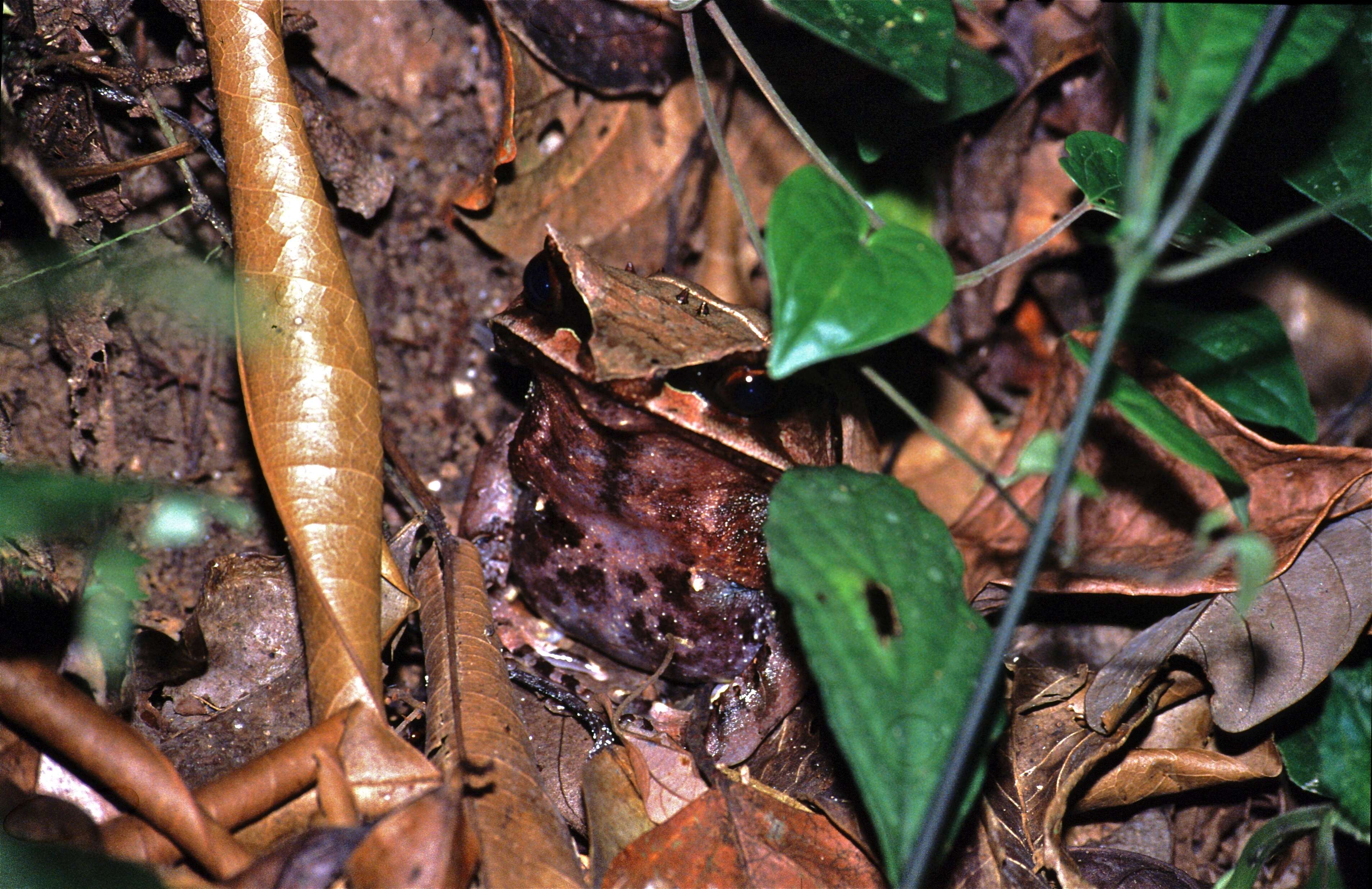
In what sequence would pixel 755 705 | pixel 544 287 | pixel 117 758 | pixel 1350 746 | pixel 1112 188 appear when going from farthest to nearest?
1. pixel 755 705
2. pixel 544 287
3. pixel 1112 188
4. pixel 117 758
5. pixel 1350 746

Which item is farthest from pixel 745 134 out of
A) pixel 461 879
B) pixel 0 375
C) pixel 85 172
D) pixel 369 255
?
pixel 461 879

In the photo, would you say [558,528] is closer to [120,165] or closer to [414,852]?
[414,852]

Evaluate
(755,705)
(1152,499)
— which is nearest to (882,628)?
(755,705)

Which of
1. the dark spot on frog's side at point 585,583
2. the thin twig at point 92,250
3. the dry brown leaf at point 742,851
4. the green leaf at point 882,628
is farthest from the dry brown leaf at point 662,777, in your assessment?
the thin twig at point 92,250

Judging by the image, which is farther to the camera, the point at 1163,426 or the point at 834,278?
the point at 1163,426

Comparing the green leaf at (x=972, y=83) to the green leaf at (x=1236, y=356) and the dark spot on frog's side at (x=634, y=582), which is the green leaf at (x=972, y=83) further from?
the dark spot on frog's side at (x=634, y=582)
